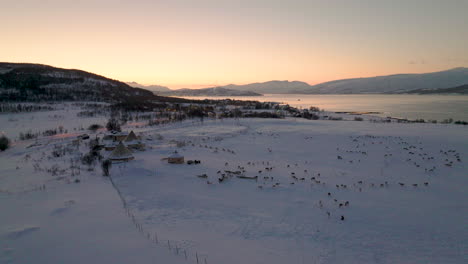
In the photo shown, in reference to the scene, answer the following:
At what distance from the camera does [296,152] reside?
26156 mm

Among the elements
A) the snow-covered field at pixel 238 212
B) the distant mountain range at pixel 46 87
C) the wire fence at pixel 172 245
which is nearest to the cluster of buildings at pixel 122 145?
the snow-covered field at pixel 238 212

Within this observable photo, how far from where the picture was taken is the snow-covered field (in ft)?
26.1

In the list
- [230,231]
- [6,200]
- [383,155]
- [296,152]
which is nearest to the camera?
[230,231]

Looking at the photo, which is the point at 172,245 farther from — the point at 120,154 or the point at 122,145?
the point at 122,145

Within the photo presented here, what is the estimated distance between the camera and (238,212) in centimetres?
1134

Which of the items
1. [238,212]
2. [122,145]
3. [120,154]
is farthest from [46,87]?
[238,212]

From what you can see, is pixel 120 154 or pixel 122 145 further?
pixel 122 145

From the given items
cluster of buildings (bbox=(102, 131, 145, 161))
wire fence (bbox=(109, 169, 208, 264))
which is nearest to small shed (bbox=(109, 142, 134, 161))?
cluster of buildings (bbox=(102, 131, 145, 161))

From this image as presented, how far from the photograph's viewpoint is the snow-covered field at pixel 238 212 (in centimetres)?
794

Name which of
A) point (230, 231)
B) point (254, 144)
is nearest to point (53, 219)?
point (230, 231)

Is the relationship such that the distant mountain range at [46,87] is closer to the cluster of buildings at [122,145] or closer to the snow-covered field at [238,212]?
the cluster of buildings at [122,145]

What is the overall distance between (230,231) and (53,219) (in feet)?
22.7

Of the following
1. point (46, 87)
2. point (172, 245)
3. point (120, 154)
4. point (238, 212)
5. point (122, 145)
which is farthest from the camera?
point (46, 87)

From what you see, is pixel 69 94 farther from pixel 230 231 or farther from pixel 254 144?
pixel 230 231
